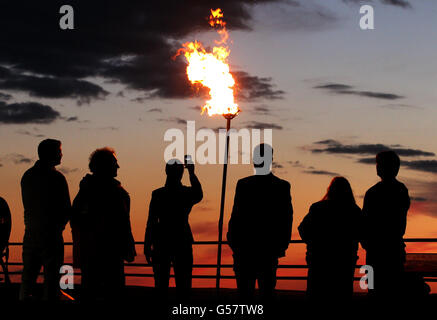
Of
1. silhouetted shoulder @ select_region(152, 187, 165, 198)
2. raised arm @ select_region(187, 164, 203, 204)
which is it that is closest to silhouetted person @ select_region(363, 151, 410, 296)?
raised arm @ select_region(187, 164, 203, 204)

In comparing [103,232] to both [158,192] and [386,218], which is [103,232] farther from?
[386,218]

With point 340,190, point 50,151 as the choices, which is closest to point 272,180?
point 340,190

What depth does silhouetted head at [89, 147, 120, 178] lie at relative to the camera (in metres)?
8.05

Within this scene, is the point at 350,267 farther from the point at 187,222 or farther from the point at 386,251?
the point at 187,222

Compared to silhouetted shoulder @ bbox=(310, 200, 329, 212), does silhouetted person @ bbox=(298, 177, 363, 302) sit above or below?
below

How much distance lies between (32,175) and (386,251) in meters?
4.39

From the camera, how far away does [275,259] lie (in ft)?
27.2

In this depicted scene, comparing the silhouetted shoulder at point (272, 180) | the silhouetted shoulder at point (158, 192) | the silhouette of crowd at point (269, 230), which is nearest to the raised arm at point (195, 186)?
the silhouetted shoulder at point (158, 192)

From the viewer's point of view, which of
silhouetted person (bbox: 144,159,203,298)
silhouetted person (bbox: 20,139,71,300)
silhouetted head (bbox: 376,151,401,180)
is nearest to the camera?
silhouetted head (bbox: 376,151,401,180)

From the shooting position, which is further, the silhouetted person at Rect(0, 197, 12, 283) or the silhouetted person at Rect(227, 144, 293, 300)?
the silhouetted person at Rect(0, 197, 12, 283)

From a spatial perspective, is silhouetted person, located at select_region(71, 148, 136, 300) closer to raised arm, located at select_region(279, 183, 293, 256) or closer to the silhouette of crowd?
the silhouette of crowd

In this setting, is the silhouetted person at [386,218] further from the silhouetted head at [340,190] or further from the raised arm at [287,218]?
the raised arm at [287,218]

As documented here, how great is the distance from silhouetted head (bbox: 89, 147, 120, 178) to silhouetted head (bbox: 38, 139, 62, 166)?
1049 millimetres

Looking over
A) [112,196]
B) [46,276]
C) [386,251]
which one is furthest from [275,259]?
[46,276]
